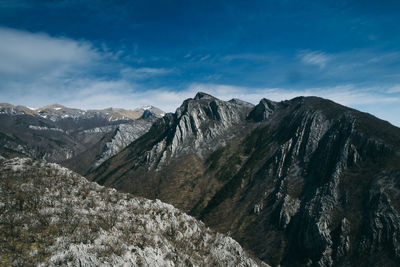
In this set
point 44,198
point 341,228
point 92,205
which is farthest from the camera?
point 341,228

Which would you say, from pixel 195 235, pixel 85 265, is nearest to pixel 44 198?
pixel 85 265

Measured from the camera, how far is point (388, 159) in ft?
525

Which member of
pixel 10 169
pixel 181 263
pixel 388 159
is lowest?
pixel 181 263

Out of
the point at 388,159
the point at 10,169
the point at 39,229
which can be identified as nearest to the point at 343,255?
the point at 388,159

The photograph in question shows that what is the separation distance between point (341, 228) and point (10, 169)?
17026 cm

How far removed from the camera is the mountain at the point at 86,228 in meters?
59.0

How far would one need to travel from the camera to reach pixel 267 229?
187375mm

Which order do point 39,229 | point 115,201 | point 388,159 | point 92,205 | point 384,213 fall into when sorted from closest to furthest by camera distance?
point 39,229, point 92,205, point 115,201, point 384,213, point 388,159

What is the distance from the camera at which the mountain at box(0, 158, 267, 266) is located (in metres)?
59.0

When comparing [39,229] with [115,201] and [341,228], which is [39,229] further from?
[341,228]

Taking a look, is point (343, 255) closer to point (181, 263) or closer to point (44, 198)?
point (181, 263)

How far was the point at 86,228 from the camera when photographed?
69062 millimetres

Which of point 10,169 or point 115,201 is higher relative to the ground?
point 10,169

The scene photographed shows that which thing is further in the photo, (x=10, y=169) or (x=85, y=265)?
(x=10, y=169)
